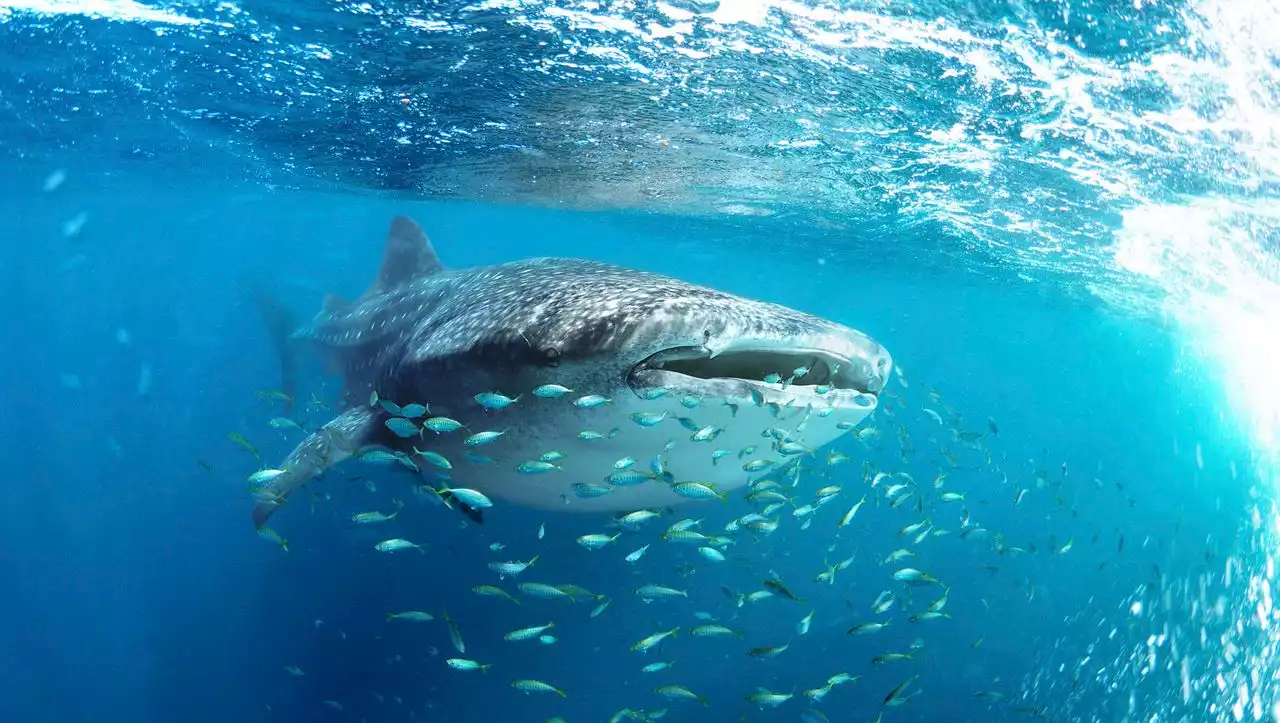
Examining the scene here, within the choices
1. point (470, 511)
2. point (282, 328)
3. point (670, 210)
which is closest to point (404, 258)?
point (470, 511)

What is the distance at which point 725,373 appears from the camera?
416 centimetres

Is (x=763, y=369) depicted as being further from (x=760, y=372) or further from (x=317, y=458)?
(x=317, y=458)

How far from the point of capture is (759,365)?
4.24m

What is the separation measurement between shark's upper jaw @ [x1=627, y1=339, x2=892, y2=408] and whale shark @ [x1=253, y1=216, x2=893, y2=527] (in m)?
0.01

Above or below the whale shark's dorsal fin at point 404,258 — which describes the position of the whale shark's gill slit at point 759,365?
above

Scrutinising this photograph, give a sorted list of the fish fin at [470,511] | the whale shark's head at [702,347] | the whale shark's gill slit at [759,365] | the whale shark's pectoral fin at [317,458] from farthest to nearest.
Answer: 1. the fish fin at [470,511]
2. the whale shark's pectoral fin at [317,458]
3. the whale shark's gill slit at [759,365]
4. the whale shark's head at [702,347]

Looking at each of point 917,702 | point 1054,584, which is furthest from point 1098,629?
point 917,702

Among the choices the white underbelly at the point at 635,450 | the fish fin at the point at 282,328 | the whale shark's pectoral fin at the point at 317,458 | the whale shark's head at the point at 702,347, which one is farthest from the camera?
the fish fin at the point at 282,328

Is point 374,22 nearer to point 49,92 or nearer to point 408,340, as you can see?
point 408,340

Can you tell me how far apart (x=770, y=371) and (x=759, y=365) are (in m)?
0.08

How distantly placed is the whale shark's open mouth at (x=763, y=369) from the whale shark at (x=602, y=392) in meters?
0.01

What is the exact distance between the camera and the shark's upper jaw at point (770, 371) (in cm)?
368

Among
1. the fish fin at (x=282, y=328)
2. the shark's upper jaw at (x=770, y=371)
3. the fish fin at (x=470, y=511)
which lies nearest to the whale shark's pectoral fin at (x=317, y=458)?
the fish fin at (x=470, y=511)

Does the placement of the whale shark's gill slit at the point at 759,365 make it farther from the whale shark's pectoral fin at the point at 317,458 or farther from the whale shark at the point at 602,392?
the whale shark's pectoral fin at the point at 317,458
